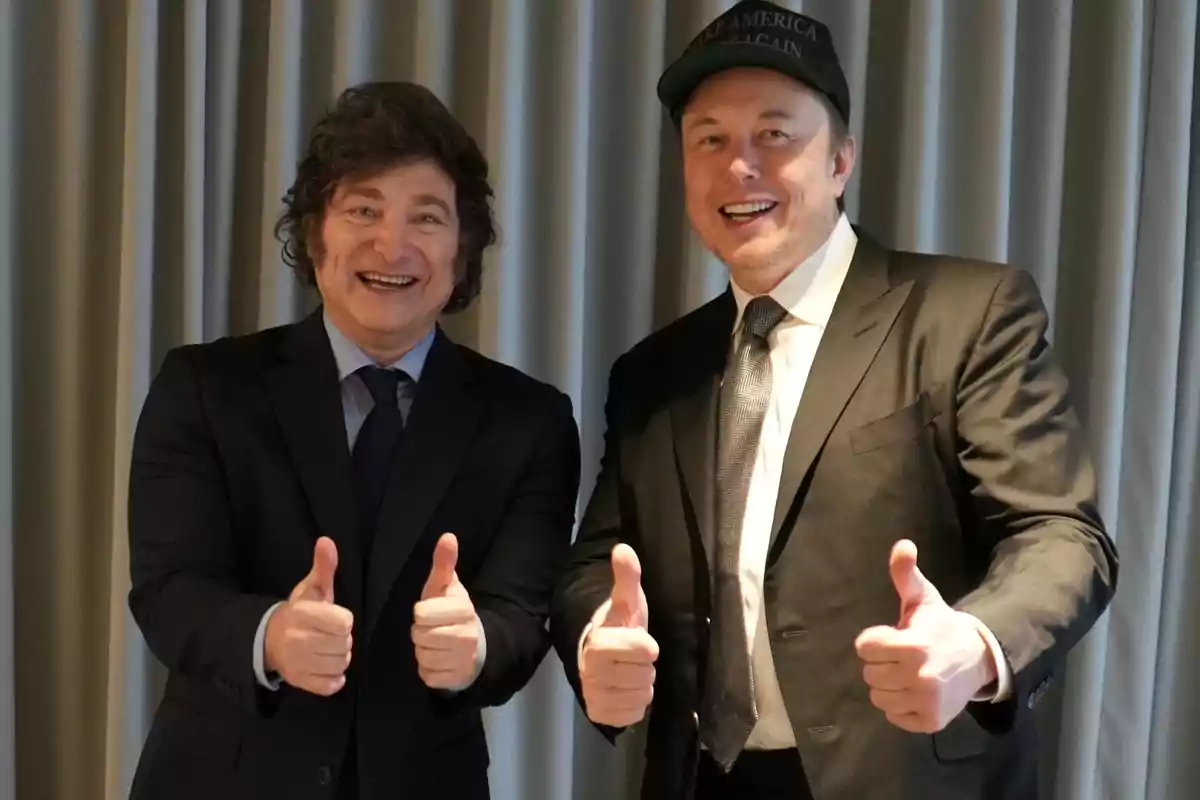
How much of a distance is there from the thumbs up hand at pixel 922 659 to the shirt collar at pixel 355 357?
69cm

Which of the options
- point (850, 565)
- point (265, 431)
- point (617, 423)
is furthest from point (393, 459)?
point (850, 565)

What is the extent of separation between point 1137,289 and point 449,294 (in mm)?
1149

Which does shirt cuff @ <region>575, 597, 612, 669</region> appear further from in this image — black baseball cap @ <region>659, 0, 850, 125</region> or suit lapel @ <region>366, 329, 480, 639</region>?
black baseball cap @ <region>659, 0, 850, 125</region>

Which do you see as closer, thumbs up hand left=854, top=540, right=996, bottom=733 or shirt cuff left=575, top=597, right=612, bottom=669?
thumbs up hand left=854, top=540, right=996, bottom=733

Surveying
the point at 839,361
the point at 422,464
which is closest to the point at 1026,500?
the point at 839,361

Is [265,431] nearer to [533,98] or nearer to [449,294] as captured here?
[449,294]

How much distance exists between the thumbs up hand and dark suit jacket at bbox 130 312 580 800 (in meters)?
0.47

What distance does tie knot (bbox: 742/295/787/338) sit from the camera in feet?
4.45

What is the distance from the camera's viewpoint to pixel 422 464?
137 cm

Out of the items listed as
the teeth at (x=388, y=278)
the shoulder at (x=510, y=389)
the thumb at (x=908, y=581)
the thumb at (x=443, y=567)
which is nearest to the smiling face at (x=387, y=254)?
the teeth at (x=388, y=278)

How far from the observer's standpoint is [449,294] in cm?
149

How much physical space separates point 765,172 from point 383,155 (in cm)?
48

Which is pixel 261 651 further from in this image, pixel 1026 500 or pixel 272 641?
pixel 1026 500

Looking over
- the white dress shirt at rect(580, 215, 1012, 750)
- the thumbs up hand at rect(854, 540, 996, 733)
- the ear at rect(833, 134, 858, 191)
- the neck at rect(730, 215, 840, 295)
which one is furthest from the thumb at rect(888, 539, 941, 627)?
the ear at rect(833, 134, 858, 191)
